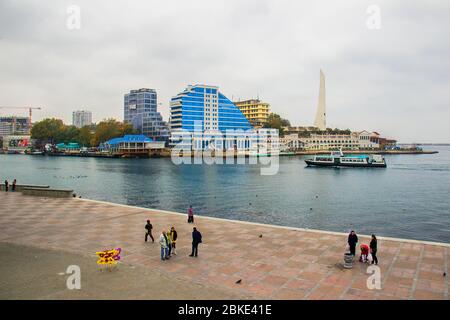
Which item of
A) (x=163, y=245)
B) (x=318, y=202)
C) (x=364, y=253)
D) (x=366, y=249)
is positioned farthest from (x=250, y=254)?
(x=318, y=202)

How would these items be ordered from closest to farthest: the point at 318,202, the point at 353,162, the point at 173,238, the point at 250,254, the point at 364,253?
the point at 364,253
the point at 173,238
the point at 250,254
the point at 318,202
the point at 353,162

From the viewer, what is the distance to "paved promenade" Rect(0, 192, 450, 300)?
1462cm

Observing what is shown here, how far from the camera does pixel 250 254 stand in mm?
19156

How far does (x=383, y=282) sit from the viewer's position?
49.8ft

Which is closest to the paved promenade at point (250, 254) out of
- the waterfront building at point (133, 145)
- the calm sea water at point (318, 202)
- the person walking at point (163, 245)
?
the person walking at point (163, 245)

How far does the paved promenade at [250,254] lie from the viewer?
1462 centimetres

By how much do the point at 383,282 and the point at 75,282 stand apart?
42.2 feet

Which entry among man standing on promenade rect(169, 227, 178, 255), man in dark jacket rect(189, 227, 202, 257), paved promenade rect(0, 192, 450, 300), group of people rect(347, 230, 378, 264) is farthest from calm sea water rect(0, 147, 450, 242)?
man standing on promenade rect(169, 227, 178, 255)

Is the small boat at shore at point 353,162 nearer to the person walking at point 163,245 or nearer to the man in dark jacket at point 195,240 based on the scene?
the man in dark jacket at point 195,240

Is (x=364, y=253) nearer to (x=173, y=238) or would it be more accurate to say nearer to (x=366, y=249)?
(x=366, y=249)
